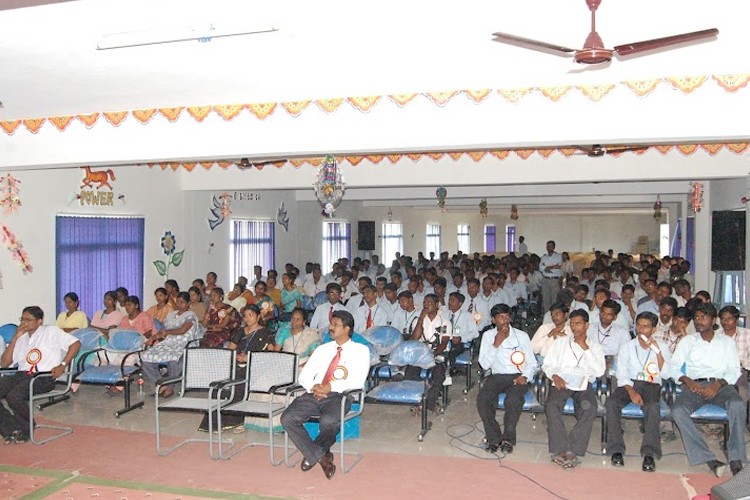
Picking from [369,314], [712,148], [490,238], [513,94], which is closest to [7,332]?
[369,314]

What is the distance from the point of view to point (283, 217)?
51.8 ft

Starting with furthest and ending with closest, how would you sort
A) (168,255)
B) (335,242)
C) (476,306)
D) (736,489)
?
(335,242) < (168,255) < (476,306) < (736,489)

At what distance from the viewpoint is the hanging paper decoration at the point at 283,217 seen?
51.0 feet

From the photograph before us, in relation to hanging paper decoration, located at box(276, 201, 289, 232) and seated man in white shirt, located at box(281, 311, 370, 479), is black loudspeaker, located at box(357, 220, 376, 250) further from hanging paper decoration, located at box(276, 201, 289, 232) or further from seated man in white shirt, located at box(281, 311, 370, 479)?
seated man in white shirt, located at box(281, 311, 370, 479)

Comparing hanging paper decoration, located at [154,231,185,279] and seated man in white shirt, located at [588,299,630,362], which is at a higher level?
hanging paper decoration, located at [154,231,185,279]

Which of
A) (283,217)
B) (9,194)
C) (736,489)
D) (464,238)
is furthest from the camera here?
(464,238)

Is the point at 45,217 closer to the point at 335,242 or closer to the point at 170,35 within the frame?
the point at 170,35

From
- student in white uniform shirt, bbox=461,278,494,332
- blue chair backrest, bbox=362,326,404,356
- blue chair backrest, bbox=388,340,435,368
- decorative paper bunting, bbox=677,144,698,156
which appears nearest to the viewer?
blue chair backrest, bbox=388,340,435,368

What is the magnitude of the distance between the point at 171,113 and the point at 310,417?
3133mm

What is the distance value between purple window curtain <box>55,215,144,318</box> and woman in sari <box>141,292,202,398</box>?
172 centimetres

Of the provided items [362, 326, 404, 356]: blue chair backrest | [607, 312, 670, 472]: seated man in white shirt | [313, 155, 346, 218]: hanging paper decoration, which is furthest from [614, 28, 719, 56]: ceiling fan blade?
[313, 155, 346, 218]: hanging paper decoration

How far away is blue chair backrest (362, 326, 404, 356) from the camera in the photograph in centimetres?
750

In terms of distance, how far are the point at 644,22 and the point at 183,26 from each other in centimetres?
255

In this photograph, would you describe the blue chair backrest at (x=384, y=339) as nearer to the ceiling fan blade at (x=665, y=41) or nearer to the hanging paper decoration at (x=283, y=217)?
the ceiling fan blade at (x=665, y=41)
